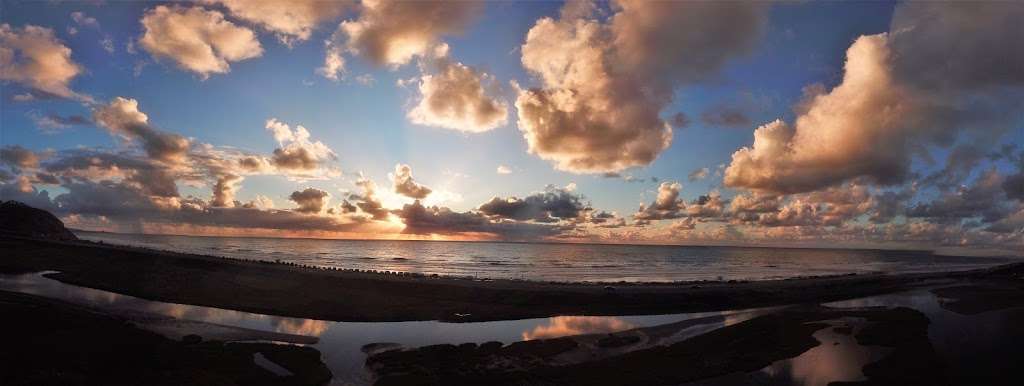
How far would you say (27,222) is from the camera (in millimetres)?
114562

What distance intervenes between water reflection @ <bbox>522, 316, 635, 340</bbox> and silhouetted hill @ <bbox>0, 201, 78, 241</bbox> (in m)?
123

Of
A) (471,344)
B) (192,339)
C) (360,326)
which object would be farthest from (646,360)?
(192,339)

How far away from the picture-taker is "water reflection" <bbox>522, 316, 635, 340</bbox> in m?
32.5

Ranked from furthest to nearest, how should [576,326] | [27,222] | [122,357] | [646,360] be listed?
[27,222] → [576,326] → [646,360] → [122,357]

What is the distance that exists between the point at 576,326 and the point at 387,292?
849 inches

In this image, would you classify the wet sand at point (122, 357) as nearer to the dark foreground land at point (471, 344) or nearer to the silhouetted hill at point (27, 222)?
the dark foreground land at point (471, 344)

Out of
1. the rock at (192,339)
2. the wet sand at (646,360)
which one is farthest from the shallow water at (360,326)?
the rock at (192,339)

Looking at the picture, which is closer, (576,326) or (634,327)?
(634,327)

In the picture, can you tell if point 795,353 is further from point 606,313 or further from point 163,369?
point 163,369

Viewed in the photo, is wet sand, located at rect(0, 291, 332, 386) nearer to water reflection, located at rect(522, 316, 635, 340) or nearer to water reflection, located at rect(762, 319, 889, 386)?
water reflection, located at rect(522, 316, 635, 340)

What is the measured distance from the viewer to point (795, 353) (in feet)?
89.5

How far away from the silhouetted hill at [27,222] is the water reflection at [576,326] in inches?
4845

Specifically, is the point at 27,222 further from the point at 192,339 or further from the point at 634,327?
the point at 634,327

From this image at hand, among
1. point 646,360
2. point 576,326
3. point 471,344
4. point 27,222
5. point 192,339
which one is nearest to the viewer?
point 646,360
